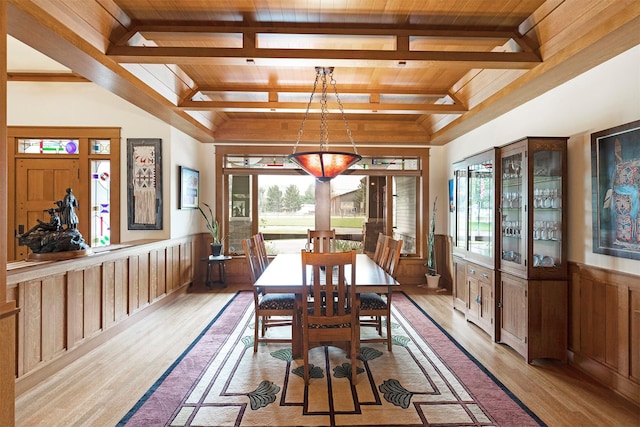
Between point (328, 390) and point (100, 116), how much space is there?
→ 4.92 metres

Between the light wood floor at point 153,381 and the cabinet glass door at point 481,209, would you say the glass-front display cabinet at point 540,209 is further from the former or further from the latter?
the light wood floor at point 153,381

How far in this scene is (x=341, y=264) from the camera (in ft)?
8.73

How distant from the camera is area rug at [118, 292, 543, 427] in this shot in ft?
7.56

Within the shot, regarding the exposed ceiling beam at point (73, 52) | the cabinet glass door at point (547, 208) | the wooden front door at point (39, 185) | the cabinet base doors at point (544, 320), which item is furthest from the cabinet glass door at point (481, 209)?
the wooden front door at point (39, 185)

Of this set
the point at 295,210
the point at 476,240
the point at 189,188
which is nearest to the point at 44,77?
the point at 189,188

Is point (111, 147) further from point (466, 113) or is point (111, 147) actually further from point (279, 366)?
point (466, 113)

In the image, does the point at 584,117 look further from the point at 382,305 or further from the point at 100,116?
the point at 100,116

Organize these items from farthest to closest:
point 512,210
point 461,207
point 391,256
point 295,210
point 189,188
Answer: point 295,210 → point 189,188 → point 461,207 → point 391,256 → point 512,210

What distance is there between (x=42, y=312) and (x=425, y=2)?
12.8 feet

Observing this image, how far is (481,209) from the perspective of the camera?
420 cm

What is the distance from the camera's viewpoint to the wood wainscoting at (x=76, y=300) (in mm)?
2699

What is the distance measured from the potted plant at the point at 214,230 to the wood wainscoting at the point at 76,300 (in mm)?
1119

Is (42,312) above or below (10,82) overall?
below

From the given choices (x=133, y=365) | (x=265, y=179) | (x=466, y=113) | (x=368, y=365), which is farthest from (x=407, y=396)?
(x=265, y=179)
